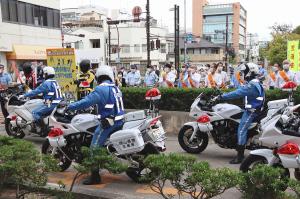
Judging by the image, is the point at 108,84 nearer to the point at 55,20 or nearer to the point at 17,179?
the point at 17,179

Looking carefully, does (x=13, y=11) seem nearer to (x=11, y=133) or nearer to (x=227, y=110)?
(x=11, y=133)

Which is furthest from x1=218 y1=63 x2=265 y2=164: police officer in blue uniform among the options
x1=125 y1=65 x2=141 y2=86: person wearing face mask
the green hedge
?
x1=125 y1=65 x2=141 y2=86: person wearing face mask

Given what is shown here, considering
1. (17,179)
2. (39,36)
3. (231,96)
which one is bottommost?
(17,179)

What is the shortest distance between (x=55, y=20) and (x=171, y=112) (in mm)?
28122

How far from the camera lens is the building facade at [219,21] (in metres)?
96.9

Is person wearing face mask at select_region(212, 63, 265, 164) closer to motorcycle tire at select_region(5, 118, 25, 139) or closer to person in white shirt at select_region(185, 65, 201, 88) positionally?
motorcycle tire at select_region(5, 118, 25, 139)

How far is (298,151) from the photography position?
487 cm

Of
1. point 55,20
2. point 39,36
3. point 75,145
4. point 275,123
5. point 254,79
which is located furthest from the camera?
point 55,20

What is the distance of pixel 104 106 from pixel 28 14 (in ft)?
93.1

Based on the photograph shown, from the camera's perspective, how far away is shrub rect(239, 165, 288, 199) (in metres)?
3.96

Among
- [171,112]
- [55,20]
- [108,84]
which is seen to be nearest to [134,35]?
[55,20]

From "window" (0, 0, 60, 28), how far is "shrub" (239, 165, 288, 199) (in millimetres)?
Result: 27614

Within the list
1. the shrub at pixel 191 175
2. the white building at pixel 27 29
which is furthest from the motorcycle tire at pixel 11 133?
the white building at pixel 27 29

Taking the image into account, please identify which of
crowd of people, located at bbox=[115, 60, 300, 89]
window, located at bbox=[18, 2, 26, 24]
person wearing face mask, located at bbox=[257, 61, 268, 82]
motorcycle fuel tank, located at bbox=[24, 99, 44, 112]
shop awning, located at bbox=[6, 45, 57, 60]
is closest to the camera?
person wearing face mask, located at bbox=[257, 61, 268, 82]
